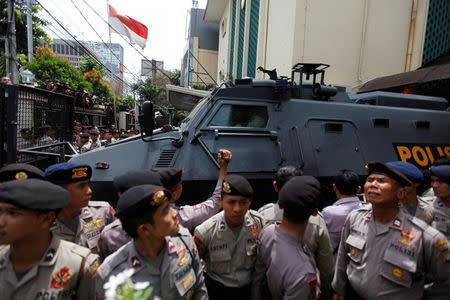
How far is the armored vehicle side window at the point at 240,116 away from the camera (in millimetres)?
3520

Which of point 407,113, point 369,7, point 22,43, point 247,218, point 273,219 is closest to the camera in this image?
point 247,218

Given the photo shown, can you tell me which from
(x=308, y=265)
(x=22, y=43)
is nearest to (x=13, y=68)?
(x=22, y=43)

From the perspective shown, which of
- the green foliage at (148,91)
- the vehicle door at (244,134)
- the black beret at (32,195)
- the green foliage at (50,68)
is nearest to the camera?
the black beret at (32,195)

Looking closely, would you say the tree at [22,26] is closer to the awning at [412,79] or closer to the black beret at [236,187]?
the awning at [412,79]

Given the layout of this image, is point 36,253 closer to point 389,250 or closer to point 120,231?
point 120,231

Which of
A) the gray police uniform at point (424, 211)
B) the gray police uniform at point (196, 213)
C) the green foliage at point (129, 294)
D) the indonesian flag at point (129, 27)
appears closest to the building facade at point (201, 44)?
the indonesian flag at point (129, 27)

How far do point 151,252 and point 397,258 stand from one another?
1.37m

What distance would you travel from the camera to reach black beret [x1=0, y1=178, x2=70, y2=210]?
1.19 m

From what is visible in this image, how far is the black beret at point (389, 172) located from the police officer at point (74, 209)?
6.44 ft

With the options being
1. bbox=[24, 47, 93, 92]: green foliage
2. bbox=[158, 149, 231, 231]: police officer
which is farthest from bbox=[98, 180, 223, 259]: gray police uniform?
bbox=[24, 47, 93, 92]: green foliage

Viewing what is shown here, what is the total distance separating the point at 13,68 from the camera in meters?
Result: 11.0

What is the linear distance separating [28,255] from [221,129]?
240cm

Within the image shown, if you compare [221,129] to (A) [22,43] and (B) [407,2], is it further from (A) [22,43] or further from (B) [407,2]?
(A) [22,43]

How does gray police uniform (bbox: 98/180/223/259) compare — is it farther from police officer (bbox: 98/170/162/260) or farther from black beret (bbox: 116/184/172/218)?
black beret (bbox: 116/184/172/218)
